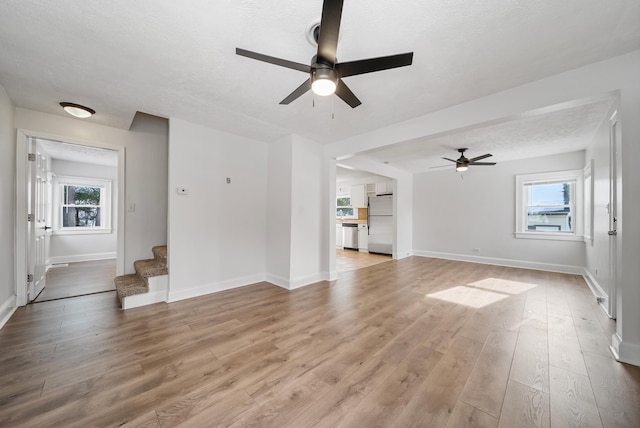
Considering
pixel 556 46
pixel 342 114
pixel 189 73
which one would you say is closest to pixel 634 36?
pixel 556 46

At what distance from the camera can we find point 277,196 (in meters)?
4.17

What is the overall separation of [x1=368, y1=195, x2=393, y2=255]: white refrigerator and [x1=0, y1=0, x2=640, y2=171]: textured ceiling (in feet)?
14.4

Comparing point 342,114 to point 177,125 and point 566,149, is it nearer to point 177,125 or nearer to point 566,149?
point 177,125

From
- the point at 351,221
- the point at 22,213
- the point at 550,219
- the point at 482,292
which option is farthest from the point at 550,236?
the point at 22,213

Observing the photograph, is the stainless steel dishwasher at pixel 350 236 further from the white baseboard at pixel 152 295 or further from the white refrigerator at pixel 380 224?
the white baseboard at pixel 152 295

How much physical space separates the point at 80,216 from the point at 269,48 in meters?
7.20

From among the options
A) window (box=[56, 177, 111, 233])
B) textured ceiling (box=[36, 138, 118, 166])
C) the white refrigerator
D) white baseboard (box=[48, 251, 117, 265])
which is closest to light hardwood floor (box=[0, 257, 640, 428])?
textured ceiling (box=[36, 138, 118, 166])

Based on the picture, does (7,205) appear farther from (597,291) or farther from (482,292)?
(597,291)

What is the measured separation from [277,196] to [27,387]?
319 centimetres

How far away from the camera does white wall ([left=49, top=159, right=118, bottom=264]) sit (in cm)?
568

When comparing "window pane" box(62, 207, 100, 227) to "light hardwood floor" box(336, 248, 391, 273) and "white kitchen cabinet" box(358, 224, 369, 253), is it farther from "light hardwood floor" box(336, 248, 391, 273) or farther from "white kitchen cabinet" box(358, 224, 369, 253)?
"white kitchen cabinet" box(358, 224, 369, 253)

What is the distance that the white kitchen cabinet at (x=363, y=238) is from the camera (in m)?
7.75

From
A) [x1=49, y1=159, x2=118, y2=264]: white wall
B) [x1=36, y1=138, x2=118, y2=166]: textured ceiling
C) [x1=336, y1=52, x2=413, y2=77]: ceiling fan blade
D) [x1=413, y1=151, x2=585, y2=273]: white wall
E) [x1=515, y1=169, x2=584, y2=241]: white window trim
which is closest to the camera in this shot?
[x1=336, y1=52, x2=413, y2=77]: ceiling fan blade

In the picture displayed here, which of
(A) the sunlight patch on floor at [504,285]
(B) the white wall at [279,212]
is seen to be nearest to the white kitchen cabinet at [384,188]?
(A) the sunlight patch on floor at [504,285]
